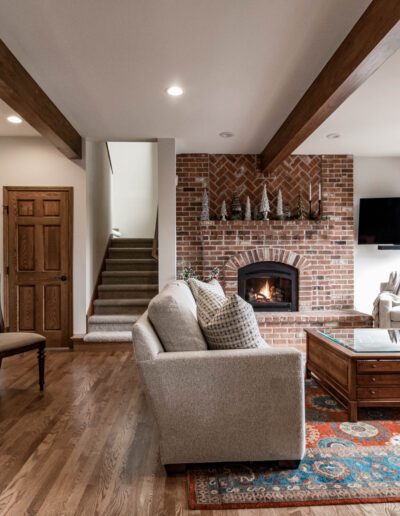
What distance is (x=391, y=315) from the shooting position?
14.1 ft

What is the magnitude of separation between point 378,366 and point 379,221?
11.2 ft

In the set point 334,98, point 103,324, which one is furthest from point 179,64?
point 103,324

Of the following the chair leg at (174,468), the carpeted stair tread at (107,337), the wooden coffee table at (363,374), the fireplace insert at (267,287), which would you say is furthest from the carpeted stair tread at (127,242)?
the chair leg at (174,468)

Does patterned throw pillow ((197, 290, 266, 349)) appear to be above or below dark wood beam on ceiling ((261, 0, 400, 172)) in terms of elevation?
below

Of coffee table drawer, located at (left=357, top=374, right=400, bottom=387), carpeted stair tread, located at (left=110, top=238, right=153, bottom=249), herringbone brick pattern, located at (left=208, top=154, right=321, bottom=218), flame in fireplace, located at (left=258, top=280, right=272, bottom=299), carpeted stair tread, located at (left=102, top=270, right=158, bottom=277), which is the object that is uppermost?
herringbone brick pattern, located at (left=208, top=154, right=321, bottom=218)

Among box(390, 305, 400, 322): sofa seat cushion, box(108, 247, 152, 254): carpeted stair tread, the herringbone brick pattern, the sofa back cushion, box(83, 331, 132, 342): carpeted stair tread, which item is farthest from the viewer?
box(108, 247, 152, 254): carpeted stair tread

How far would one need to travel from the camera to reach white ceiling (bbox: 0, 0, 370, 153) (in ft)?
7.52

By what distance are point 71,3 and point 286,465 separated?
108 inches

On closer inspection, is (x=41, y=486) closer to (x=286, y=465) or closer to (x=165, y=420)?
(x=165, y=420)

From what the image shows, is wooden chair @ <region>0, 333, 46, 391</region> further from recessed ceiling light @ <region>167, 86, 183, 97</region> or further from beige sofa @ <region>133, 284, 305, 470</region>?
recessed ceiling light @ <region>167, 86, 183, 97</region>

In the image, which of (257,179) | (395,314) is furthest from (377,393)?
(257,179)

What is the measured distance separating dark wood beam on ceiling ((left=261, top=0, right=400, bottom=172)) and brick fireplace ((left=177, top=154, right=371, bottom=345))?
1630 mm

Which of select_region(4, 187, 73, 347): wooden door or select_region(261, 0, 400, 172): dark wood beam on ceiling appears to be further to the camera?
select_region(4, 187, 73, 347): wooden door

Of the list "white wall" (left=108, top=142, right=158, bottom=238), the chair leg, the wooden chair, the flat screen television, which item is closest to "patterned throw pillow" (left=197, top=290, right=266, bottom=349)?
the chair leg
